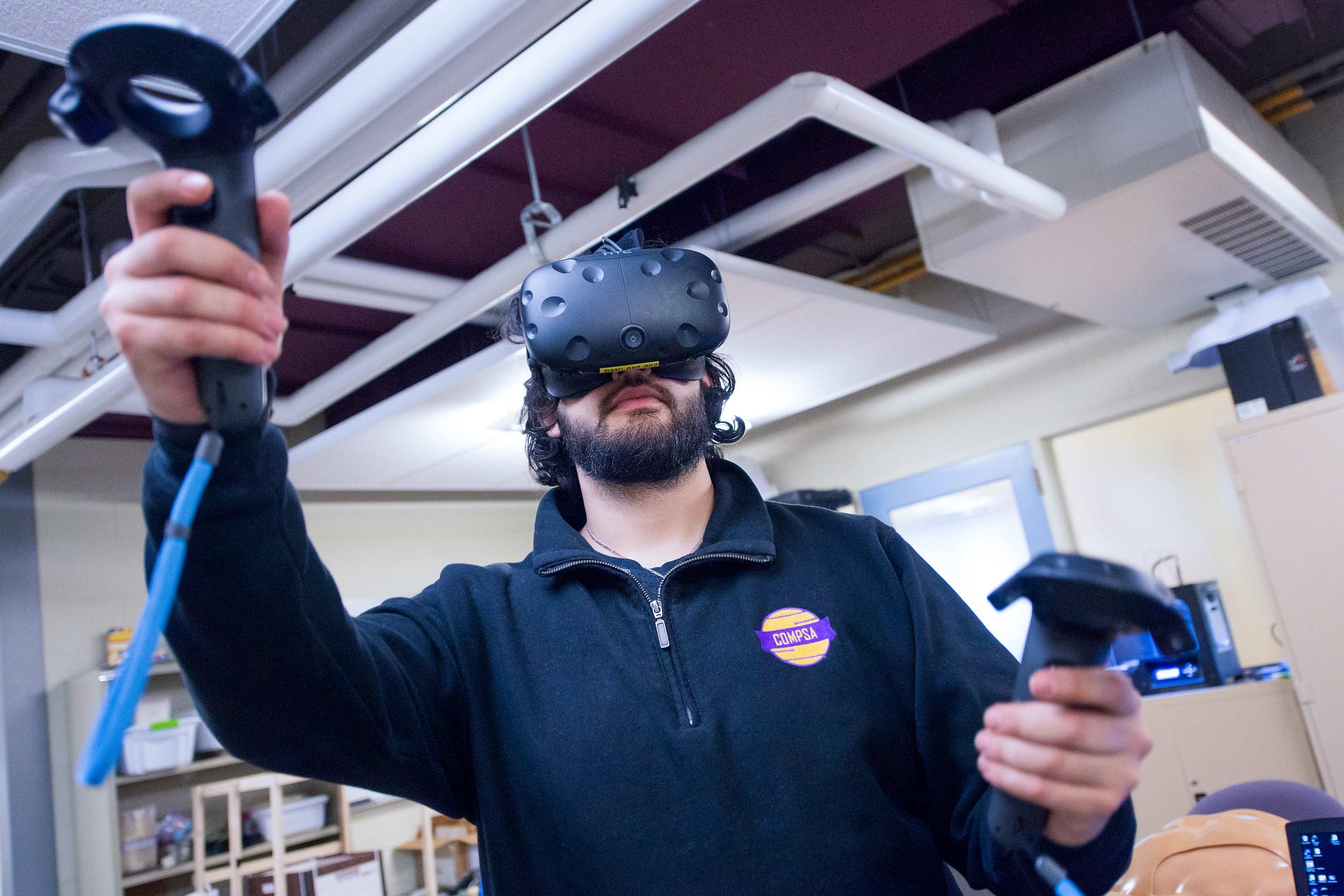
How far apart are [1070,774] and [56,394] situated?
131 inches

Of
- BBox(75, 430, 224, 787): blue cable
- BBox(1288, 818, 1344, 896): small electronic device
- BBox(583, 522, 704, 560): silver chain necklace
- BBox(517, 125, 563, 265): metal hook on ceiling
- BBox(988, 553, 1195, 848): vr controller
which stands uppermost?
BBox(517, 125, 563, 265): metal hook on ceiling

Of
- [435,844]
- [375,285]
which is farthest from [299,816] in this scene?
[375,285]

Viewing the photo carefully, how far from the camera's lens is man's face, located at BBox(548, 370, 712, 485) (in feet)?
3.58

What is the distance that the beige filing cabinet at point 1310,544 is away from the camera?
3010mm

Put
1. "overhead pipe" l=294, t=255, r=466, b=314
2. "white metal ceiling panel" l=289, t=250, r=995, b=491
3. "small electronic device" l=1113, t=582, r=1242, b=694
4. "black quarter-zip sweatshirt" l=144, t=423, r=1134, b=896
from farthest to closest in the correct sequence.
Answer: "small electronic device" l=1113, t=582, r=1242, b=694, "white metal ceiling panel" l=289, t=250, r=995, b=491, "overhead pipe" l=294, t=255, r=466, b=314, "black quarter-zip sweatshirt" l=144, t=423, r=1134, b=896

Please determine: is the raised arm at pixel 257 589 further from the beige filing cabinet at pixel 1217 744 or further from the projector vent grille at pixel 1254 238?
the beige filing cabinet at pixel 1217 744

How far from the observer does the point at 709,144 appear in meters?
2.34

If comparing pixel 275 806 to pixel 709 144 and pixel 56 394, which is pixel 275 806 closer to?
pixel 56 394

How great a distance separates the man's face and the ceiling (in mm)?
1080

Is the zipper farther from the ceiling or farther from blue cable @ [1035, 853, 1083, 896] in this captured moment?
the ceiling

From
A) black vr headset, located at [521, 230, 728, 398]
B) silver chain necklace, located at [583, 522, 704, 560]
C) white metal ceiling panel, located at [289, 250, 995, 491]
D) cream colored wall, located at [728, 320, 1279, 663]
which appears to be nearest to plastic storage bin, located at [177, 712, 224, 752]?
white metal ceiling panel, located at [289, 250, 995, 491]

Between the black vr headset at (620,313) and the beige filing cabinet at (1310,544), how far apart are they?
2.81m

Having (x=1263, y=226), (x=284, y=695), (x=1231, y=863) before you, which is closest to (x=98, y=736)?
(x=284, y=695)

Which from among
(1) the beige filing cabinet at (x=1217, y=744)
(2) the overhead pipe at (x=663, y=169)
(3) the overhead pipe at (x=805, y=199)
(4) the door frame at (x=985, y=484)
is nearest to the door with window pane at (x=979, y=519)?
(4) the door frame at (x=985, y=484)
